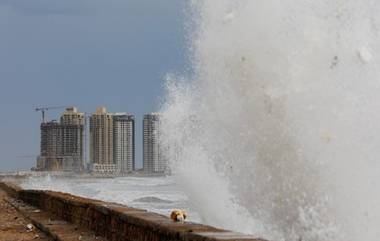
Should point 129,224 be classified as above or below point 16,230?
above

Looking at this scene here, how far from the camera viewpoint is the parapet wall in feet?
17.7

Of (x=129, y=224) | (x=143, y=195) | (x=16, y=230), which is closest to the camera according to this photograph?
(x=129, y=224)

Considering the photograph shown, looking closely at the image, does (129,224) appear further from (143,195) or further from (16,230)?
(143,195)

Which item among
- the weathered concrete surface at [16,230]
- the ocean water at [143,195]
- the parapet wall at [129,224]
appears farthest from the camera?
the ocean water at [143,195]

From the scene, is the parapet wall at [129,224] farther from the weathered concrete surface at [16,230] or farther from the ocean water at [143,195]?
the ocean water at [143,195]

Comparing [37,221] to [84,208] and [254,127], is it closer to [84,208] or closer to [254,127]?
[84,208]

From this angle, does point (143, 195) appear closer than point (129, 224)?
No

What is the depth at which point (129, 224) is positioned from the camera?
696 centimetres

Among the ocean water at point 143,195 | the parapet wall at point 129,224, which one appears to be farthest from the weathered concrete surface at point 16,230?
the ocean water at point 143,195

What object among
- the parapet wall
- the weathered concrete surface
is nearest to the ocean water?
the weathered concrete surface

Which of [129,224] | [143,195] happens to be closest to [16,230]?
[129,224]

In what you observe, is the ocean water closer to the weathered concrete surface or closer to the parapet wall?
the weathered concrete surface

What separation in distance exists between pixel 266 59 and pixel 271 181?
6.28 ft

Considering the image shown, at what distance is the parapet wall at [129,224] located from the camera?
5388 mm
